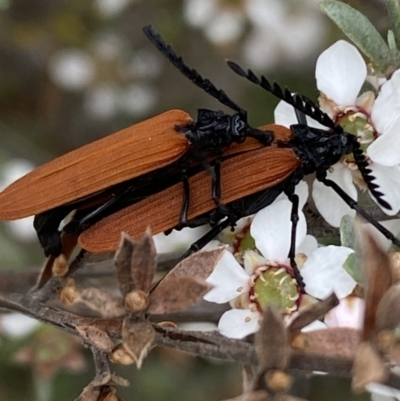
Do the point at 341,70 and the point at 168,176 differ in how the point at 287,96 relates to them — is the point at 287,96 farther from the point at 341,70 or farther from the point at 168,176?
the point at 168,176

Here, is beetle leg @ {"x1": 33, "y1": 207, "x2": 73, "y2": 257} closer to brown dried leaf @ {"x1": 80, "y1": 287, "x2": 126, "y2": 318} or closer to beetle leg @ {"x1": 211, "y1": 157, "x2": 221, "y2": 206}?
beetle leg @ {"x1": 211, "y1": 157, "x2": 221, "y2": 206}

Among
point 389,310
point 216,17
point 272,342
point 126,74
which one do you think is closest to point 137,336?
point 272,342

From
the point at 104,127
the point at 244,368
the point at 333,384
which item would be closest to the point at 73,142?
the point at 104,127

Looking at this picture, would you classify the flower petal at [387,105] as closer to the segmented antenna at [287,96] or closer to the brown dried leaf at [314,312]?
the segmented antenna at [287,96]

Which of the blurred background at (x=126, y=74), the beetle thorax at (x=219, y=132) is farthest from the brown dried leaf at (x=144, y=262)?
the blurred background at (x=126, y=74)

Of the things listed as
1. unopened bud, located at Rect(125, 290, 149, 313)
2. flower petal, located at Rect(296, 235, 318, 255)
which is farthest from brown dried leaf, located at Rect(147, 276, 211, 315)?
flower petal, located at Rect(296, 235, 318, 255)

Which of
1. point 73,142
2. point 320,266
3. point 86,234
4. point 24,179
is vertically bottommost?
point 320,266

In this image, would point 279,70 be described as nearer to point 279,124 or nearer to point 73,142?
point 73,142
